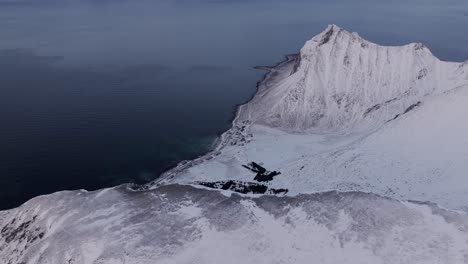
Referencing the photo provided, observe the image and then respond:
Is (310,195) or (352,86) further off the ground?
(352,86)

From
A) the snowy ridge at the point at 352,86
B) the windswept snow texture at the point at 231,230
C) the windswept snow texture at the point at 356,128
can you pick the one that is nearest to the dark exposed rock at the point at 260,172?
the windswept snow texture at the point at 356,128

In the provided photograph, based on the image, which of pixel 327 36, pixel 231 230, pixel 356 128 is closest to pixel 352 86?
pixel 356 128

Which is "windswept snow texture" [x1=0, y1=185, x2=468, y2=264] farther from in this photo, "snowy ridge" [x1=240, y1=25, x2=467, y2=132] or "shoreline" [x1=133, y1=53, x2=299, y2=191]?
"snowy ridge" [x1=240, y1=25, x2=467, y2=132]

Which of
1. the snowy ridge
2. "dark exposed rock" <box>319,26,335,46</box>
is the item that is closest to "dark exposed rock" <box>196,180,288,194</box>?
the snowy ridge

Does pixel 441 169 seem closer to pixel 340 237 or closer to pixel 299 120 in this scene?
pixel 340 237

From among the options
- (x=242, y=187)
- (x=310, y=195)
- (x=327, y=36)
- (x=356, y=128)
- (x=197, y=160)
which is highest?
(x=327, y=36)

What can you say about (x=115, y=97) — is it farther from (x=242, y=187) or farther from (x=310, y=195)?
(x=310, y=195)
